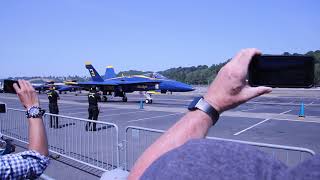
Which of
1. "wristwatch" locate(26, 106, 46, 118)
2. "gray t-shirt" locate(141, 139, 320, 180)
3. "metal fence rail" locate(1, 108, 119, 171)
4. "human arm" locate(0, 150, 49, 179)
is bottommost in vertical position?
"metal fence rail" locate(1, 108, 119, 171)

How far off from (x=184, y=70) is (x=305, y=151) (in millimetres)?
88931

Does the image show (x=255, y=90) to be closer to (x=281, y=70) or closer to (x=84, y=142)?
(x=281, y=70)

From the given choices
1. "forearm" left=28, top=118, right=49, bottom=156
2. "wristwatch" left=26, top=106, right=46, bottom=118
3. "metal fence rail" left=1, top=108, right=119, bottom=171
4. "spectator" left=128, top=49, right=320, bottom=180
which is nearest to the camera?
"spectator" left=128, top=49, right=320, bottom=180

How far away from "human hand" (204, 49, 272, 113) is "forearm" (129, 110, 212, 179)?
77 mm

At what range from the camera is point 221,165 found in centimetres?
81

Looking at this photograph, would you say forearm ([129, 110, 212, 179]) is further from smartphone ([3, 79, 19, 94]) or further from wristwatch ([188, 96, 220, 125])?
smartphone ([3, 79, 19, 94])

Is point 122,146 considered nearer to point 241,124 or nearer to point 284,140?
point 284,140

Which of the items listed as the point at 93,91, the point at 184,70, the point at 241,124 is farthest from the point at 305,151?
the point at 184,70

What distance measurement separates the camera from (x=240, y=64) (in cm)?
118

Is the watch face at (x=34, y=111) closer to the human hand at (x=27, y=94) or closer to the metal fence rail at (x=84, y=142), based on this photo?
the human hand at (x=27, y=94)

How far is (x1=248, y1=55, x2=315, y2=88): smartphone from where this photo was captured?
1236 millimetres

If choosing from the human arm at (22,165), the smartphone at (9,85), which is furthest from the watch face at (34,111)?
the smartphone at (9,85)

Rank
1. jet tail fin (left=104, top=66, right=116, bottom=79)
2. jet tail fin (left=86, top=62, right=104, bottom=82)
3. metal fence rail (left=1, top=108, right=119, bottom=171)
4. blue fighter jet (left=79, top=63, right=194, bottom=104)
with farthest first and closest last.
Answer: jet tail fin (left=104, top=66, right=116, bottom=79) → jet tail fin (left=86, top=62, right=104, bottom=82) → blue fighter jet (left=79, top=63, right=194, bottom=104) → metal fence rail (left=1, top=108, right=119, bottom=171)

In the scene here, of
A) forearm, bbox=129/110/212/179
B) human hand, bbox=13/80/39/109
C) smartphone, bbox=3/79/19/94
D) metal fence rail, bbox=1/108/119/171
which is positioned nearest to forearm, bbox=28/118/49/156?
human hand, bbox=13/80/39/109
